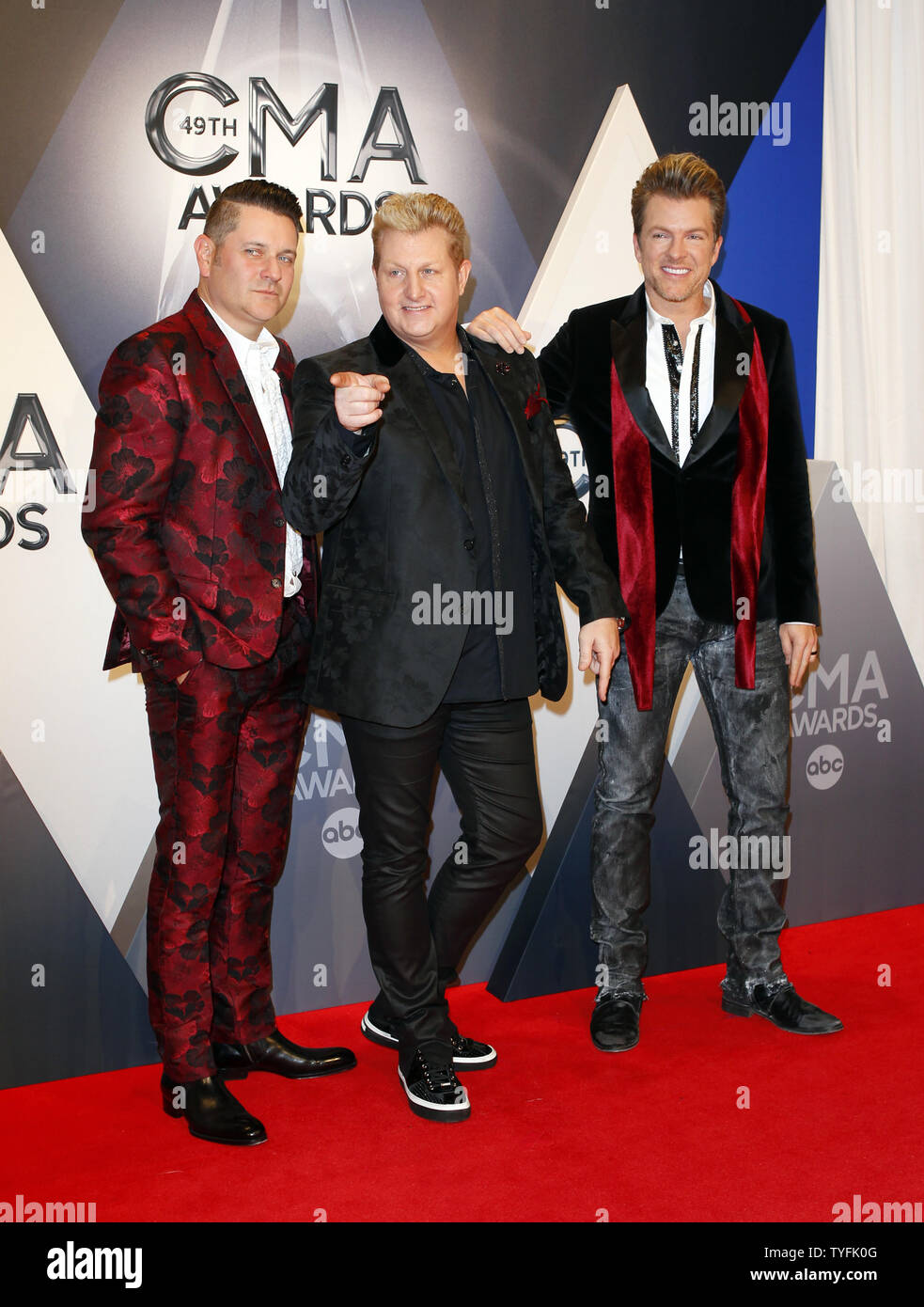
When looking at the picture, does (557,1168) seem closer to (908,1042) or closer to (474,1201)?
(474,1201)

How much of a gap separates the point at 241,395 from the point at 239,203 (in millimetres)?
413

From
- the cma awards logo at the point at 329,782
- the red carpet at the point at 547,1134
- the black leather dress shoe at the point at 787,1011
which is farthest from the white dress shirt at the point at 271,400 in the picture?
the black leather dress shoe at the point at 787,1011

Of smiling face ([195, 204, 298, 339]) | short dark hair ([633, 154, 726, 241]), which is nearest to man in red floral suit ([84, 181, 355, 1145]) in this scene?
smiling face ([195, 204, 298, 339])

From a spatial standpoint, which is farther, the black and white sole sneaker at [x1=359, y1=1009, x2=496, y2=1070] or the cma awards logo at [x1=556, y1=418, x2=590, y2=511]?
the cma awards logo at [x1=556, y1=418, x2=590, y2=511]

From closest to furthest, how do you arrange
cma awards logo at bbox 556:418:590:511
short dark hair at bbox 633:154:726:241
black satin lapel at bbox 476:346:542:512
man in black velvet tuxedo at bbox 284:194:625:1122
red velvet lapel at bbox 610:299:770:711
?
man in black velvet tuxedo at bbox 284:194:625:1122 < black satin lapel at bbox 476:346:542:512 < short dark hair at bbox 633:154:726:241 < red velvet lapel at bbox 610:299:770:711 < cma awards logo at bbox 556:418:590:511

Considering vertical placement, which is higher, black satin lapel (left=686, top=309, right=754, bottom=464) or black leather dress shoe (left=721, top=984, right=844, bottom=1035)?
black satin lapel (left=686, top=309, right=754, bottom=464)

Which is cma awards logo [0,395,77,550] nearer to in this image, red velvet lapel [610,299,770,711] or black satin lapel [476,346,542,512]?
black satin lapel [476,346,542,512]

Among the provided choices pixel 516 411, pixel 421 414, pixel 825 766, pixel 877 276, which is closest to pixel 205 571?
pixel 421 414

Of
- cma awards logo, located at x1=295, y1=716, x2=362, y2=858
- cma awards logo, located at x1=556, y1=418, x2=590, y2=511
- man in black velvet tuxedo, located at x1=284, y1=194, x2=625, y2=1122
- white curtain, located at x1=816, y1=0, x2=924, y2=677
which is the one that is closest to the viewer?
man in black velvet tuxedo, located at x1=284, y1=194, x2=625, y2=1122

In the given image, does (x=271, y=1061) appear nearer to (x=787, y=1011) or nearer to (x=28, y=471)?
(x=787, y=1011)

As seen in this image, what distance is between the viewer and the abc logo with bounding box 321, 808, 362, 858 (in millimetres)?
3285

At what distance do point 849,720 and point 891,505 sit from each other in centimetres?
74

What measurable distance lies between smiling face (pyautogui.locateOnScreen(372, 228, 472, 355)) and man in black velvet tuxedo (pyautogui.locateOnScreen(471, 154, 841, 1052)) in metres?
0.29

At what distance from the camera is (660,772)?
124 inches
